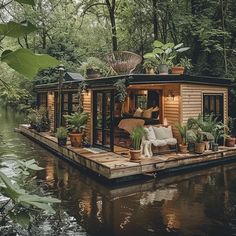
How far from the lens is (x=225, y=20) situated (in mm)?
17641

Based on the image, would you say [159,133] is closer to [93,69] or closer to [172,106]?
[172,106]

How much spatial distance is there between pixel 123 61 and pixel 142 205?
6545 mm

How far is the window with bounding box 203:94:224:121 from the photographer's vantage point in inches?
482

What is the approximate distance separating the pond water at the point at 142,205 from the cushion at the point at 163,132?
61.1 inches

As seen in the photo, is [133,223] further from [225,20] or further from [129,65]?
[225,20]

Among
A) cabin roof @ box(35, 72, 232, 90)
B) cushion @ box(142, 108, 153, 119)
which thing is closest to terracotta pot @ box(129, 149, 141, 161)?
cabin roof @ box(35, 72, 232, 90)

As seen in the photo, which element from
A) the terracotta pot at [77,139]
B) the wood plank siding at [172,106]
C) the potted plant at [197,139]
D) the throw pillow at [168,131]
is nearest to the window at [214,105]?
the wood plank siding at [172,106]

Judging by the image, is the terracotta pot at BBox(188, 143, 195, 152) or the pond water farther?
the terracotta pot at BBox(188, 143, 195, 152)

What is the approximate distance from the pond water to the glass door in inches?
68.7

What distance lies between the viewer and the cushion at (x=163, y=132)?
10758mm

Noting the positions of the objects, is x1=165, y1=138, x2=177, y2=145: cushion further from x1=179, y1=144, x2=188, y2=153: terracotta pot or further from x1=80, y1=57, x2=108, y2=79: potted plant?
x1=80, y1=57, x2=108, y2=79: potted plant

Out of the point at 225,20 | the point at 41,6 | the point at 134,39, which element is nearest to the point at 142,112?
the point at 225,20

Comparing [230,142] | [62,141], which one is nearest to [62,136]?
[62,141]

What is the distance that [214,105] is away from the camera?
12.6 meters
